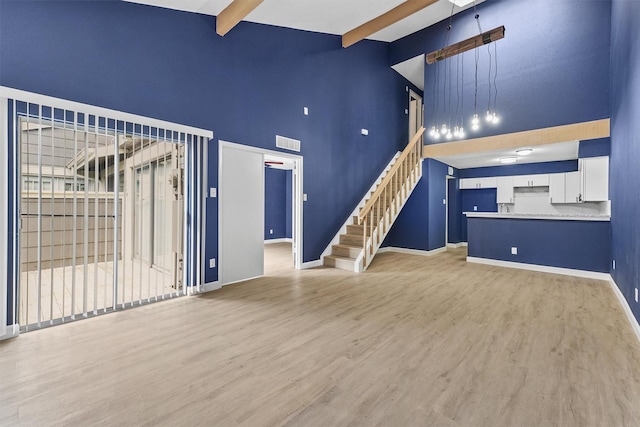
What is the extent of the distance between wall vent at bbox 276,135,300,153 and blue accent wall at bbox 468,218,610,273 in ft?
13.5

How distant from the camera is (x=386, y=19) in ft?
18.5

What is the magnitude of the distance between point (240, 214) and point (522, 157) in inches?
261

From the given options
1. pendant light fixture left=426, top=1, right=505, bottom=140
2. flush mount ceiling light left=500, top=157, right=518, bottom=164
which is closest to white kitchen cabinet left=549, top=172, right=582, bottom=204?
flush mount ceiling light left=500, top=157, right=518, bottom=164

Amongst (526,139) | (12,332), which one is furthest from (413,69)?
(12,332)

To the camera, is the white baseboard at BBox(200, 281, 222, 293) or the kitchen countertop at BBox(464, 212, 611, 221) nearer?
the white baseboard at BBox(200, 281, 222, 293)

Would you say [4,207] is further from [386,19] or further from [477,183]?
[477,183]

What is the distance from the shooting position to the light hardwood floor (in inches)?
66.7

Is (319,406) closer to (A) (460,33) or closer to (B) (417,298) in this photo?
(B) (417,298)

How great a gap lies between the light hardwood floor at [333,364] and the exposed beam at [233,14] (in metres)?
3.63

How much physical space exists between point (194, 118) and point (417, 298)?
3.80 metres

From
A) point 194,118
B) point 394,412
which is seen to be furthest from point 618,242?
point 194,118

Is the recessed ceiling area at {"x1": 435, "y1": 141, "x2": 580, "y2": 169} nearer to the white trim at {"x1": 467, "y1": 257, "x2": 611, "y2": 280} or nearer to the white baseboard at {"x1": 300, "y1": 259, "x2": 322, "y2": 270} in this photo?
the white trim at {"x1": 467, "y1": 257, "x2": 611, "y2": 280}

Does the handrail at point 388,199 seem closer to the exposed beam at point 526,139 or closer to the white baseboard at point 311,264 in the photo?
the exposed beam at point 526,139

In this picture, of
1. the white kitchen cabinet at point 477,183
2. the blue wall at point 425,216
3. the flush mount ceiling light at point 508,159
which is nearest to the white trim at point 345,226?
the blue wall at point 425,216
